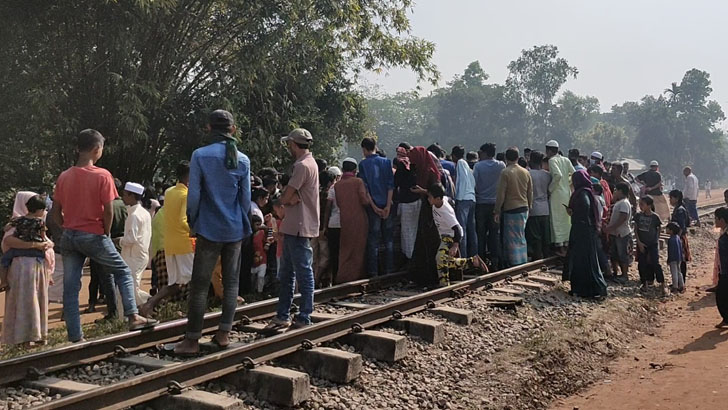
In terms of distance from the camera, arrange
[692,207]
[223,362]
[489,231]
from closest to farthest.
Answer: [223,362] → [489,231] → [692,207]

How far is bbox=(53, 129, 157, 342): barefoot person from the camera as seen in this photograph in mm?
5309

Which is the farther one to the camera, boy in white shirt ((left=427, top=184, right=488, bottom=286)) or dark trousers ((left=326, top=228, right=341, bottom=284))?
dark trousers ((left=326, top=228, right=341, bottom=284))

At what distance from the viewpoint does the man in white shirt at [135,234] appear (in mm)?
7160

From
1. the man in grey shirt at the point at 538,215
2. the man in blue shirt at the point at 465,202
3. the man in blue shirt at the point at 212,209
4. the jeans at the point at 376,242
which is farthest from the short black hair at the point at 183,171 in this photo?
the man in grey shirt at the point at 538,215

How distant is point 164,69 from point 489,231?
1036cm

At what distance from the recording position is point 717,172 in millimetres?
73188

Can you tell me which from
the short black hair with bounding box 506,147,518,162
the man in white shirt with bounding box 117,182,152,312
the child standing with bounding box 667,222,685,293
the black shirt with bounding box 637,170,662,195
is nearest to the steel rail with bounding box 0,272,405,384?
the man in white shirt with bounding box 117,182,152,312

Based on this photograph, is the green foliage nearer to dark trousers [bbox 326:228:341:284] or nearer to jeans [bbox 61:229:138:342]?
dark trousers [bbox 326:228:341:284]

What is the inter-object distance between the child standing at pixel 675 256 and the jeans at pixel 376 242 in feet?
14.5

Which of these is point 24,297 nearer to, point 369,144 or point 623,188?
point 369,144

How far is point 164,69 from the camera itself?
1625 centimetres

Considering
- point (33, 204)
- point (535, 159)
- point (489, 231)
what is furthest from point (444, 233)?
point (33, 204)

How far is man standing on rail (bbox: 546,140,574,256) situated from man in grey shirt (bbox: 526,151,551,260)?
0.10 m

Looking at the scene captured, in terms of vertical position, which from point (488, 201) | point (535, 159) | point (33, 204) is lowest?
point (488, 201)
